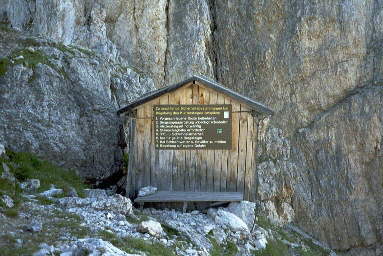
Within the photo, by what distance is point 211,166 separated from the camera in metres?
16.2

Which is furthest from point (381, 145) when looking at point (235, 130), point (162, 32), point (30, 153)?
point (30, 153)

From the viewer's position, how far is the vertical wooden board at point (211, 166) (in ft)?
52.9

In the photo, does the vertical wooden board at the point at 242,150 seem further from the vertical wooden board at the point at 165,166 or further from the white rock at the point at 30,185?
the white rock at the point at 30,185

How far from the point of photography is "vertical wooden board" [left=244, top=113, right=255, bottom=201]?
52.5 ft

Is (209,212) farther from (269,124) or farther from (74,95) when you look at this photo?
(269,124)

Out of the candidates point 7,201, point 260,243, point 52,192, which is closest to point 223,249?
point 260,243

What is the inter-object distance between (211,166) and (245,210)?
196 cm

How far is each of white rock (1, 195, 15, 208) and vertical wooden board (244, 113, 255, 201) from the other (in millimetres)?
7721

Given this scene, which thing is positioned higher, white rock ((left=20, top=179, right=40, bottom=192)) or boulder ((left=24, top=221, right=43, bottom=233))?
white rock ((left=20, top=179, right=40, bottom=192))

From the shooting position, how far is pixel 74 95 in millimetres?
18578

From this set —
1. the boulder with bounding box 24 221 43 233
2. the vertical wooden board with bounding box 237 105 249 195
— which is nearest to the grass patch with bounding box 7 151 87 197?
the boulder with bounding box 24 221 43 233

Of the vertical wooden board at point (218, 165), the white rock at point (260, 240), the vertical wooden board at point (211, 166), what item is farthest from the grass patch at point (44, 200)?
the white rock at point (260, 240)

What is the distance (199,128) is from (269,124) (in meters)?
17.2

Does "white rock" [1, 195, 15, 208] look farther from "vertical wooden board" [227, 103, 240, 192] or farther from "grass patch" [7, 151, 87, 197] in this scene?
"vertical wooden board" [227, 103, 240, 192]
